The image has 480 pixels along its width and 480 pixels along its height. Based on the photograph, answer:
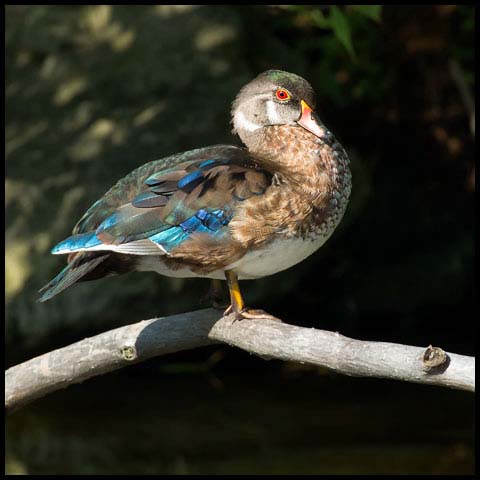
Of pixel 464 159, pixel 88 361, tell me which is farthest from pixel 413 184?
pixel 88 361

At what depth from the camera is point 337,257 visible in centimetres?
547

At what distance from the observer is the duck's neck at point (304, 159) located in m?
2.80

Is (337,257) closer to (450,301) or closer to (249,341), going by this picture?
(450,301)

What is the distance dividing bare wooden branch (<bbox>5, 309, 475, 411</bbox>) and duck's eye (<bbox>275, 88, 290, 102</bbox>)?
0.61 m

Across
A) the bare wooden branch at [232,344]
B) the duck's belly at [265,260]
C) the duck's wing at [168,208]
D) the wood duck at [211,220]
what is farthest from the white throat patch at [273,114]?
the bare wooden branch at [232,344]

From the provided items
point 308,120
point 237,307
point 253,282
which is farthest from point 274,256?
point 253,282

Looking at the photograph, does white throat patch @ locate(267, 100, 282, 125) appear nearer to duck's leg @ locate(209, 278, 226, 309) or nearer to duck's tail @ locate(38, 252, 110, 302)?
duck's leg @ locate(209, 278, 226, 309)

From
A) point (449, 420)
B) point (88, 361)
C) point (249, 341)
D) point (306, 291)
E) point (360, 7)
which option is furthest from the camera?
point (306, 291)

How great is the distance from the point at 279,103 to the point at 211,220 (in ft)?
1.55

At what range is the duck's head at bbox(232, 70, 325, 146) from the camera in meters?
2.97

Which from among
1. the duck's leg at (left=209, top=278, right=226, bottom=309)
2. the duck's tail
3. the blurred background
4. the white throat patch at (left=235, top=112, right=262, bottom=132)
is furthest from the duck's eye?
the blurred background

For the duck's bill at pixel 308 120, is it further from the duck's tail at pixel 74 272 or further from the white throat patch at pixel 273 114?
the duck's tail at pixel 74 272

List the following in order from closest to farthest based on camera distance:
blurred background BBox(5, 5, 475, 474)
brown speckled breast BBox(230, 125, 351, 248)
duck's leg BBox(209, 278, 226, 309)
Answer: brown speckled breast BBox(230, 125, 351, 248), duck's leg BBox(209, 278, 226, 309), blurred background BBox(5, 5, 475, 474)

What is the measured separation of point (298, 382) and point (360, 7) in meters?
1.89
